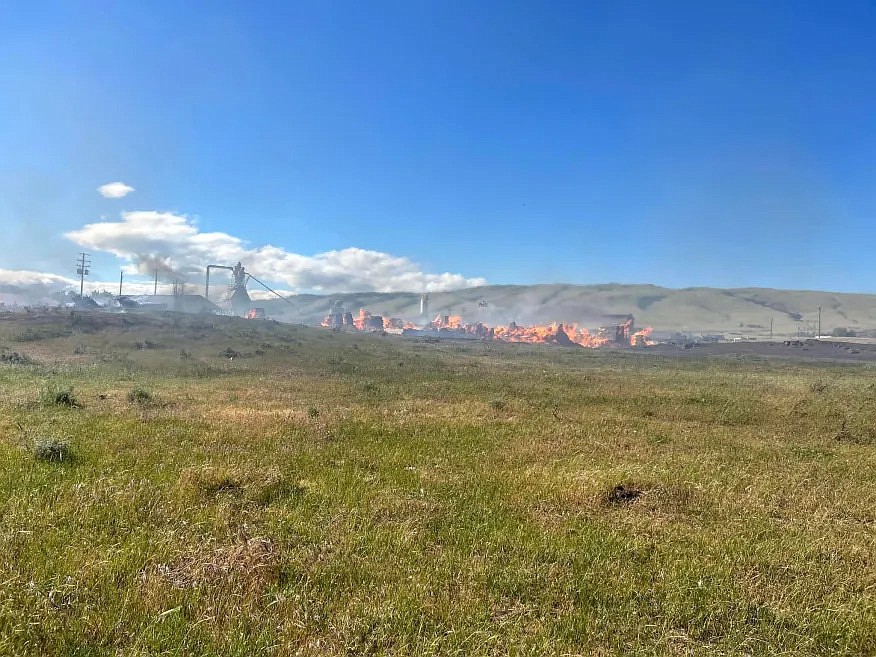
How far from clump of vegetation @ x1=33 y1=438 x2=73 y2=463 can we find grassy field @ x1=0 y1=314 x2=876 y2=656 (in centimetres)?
8

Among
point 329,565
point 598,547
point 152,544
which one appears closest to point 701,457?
point 598,547

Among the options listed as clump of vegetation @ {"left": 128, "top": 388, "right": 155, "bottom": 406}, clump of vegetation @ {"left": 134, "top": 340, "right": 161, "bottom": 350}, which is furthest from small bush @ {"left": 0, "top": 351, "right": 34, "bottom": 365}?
clump of vegetation @ {"left": 128, "top": 388, "right": 155, "bottom": 406}

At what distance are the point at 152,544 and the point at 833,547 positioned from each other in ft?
28.9

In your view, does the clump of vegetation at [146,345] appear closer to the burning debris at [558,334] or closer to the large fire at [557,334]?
the burning debris at [558,334]

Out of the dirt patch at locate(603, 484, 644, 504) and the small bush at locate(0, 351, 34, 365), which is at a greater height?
the dirt patch at locate(603, 484, 644, 504)

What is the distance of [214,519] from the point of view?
632cm

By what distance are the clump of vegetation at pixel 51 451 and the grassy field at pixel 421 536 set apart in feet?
0.25

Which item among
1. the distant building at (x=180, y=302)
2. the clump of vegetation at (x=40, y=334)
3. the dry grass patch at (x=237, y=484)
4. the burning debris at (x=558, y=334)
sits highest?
the distant building at (x=180, y=302)

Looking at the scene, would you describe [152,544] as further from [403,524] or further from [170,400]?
[170,400]

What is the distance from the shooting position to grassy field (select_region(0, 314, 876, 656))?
14.0ft

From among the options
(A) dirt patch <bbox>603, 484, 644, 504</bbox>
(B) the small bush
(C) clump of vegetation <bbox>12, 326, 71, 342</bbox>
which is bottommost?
(B) the small bush

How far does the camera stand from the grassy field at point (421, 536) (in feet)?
14.0

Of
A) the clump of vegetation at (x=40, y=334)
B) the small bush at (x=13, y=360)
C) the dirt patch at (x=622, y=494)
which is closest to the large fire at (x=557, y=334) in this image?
the clump of vegetation at (x=40, y=334)

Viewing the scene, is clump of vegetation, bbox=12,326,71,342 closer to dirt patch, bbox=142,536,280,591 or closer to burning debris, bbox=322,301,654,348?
dirt patch, bbox=142,536,280,591
